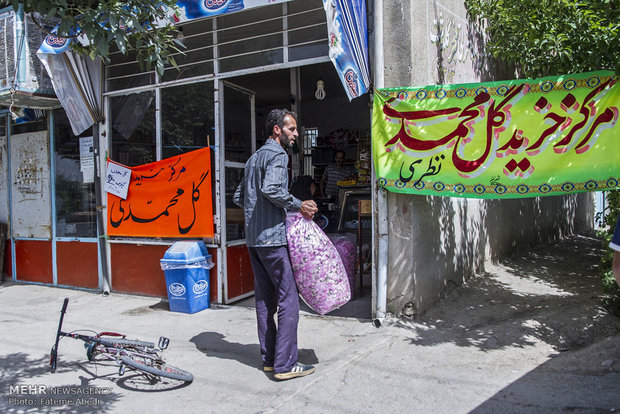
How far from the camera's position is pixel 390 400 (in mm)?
3408

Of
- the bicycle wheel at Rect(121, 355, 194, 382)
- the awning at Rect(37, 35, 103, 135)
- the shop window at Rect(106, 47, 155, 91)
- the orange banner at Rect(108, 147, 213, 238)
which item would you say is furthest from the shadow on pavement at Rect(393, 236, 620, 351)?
the awning at Rect(37, 35, 103, 135)

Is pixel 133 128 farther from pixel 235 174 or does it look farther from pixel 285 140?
pixel 285 140

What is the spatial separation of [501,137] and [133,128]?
15.4 feet

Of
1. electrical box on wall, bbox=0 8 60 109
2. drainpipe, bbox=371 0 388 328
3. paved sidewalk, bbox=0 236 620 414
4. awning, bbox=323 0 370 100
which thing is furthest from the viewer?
electrical box on wall, bbox=0 8 60 109

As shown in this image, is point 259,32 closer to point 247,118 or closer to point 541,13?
point 247,118

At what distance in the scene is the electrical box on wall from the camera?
20.9ft

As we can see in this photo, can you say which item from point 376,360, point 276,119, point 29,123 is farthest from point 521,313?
point 29,123

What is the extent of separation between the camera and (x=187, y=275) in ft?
18.7

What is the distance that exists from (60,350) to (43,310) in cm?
197

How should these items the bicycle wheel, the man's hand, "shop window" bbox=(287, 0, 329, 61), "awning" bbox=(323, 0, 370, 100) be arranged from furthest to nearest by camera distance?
"shop window" bbox=(287, 0, 329, 61), "awning" bbox=(323, 0, 370, 100), the man's hand, the bicycle wheel

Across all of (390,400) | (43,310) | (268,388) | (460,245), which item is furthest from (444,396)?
(43,310)

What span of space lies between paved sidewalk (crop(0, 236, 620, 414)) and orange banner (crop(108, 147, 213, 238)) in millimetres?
1057

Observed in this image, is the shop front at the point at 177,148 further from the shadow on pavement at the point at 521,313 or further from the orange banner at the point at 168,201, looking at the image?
the shadow on pavement at the point at 521,313

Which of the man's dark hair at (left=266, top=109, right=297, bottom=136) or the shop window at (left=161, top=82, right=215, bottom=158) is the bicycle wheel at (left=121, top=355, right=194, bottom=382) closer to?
the man's dark hair at (left=266, top=109, right=297, bottom=136)
